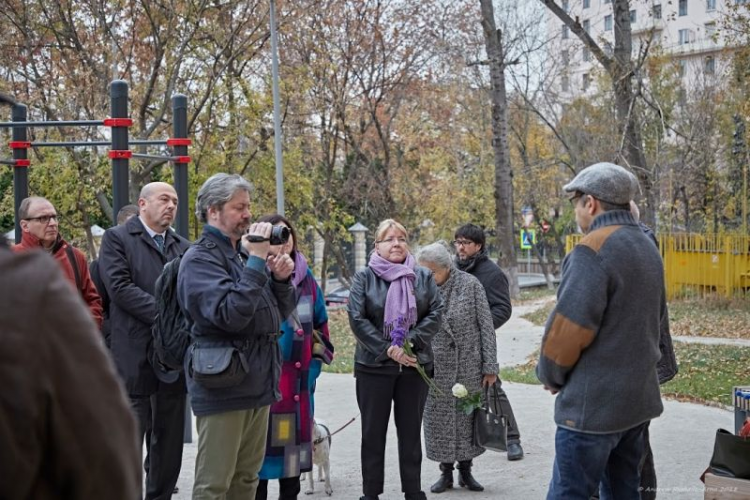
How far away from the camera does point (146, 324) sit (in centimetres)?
559

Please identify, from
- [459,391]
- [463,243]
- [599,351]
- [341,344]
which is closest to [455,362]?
[459,391]

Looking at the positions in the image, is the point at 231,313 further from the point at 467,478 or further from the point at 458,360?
the point at 467,478

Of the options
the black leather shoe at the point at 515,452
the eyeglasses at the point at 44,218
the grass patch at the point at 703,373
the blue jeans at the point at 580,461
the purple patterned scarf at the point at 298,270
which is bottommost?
the grass patch at the point at 703,373

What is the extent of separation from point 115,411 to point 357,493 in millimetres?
5319

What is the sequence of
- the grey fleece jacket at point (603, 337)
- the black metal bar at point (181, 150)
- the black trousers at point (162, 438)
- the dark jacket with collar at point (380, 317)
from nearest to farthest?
the grey fleece jacket at point (603, 337) < the black trousers at point (162, 438) < the dark jacket with collar at point (380, 317) < the black metal bar at point (181, 150)

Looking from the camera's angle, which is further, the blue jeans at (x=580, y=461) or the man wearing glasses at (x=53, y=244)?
the man wearing glasses at (x=53, y=244)

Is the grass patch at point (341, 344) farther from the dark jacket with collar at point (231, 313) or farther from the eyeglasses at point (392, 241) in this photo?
the dark jacket with collar at point (231, 313)

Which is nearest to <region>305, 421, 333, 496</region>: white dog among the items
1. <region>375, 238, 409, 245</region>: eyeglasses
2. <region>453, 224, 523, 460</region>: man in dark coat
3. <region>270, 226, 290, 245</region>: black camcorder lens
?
<region>375, 238, 409, 245</region>: eyeglasses

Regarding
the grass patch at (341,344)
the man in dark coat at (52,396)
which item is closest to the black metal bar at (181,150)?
the grass patch at (341,344)

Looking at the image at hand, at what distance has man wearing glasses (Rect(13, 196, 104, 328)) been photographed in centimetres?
576

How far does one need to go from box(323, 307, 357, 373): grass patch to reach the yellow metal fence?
6.83 metres

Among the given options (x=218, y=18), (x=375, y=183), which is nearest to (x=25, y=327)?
(x=218, y=18)

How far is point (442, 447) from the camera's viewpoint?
6.61 meters

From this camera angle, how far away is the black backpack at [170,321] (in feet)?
15.6
